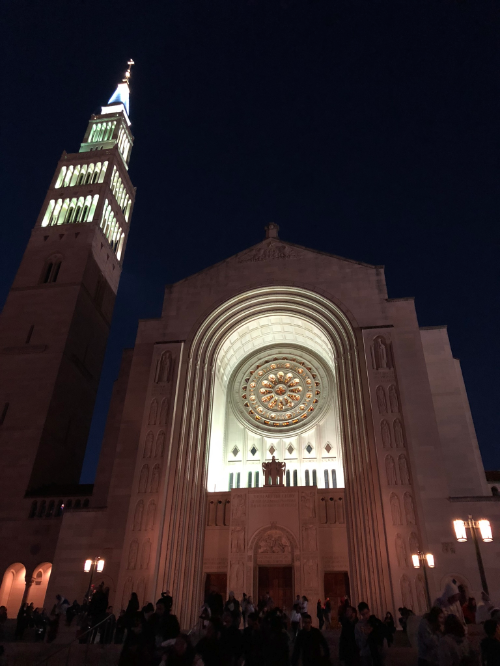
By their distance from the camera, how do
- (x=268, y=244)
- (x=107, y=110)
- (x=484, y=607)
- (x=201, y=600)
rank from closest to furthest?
(x=484, y=607) → (x=201, y=600) → (x=268, y=244) → (x=107, y=110)

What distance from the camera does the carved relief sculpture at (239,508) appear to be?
21.4 m

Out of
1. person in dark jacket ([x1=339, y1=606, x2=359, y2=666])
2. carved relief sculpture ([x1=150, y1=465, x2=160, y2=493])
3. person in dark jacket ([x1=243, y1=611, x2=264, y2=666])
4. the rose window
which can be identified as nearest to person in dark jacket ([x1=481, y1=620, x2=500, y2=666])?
person in dark jacket ([x1=339, y1=606, x2=359, y2=666])

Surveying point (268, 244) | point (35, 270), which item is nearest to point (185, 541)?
point (268, 244)

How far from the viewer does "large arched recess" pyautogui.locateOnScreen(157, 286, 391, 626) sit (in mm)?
18750

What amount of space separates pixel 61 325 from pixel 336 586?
1966 cm

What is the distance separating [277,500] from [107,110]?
38503 millimetres

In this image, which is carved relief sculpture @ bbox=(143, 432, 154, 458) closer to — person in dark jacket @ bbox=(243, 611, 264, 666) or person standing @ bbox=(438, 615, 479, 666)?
person in dark jacket @ bbox=(243, 611, 264, 666)

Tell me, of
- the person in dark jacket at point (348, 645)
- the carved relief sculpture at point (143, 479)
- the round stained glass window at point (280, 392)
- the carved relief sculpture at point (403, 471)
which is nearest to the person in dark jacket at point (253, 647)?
the person in dark jacket at point (348, 645)

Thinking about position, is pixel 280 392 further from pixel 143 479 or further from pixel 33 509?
pixel 33 509

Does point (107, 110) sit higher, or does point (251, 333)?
point (107, 110)

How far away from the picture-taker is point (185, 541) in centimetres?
2031

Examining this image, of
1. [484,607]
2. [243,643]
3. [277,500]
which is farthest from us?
[277,500]

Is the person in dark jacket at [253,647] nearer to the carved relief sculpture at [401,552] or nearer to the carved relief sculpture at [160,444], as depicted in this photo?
the carved relief sculpture at [401,552]

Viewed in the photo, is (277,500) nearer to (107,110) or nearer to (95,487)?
(95,487)
